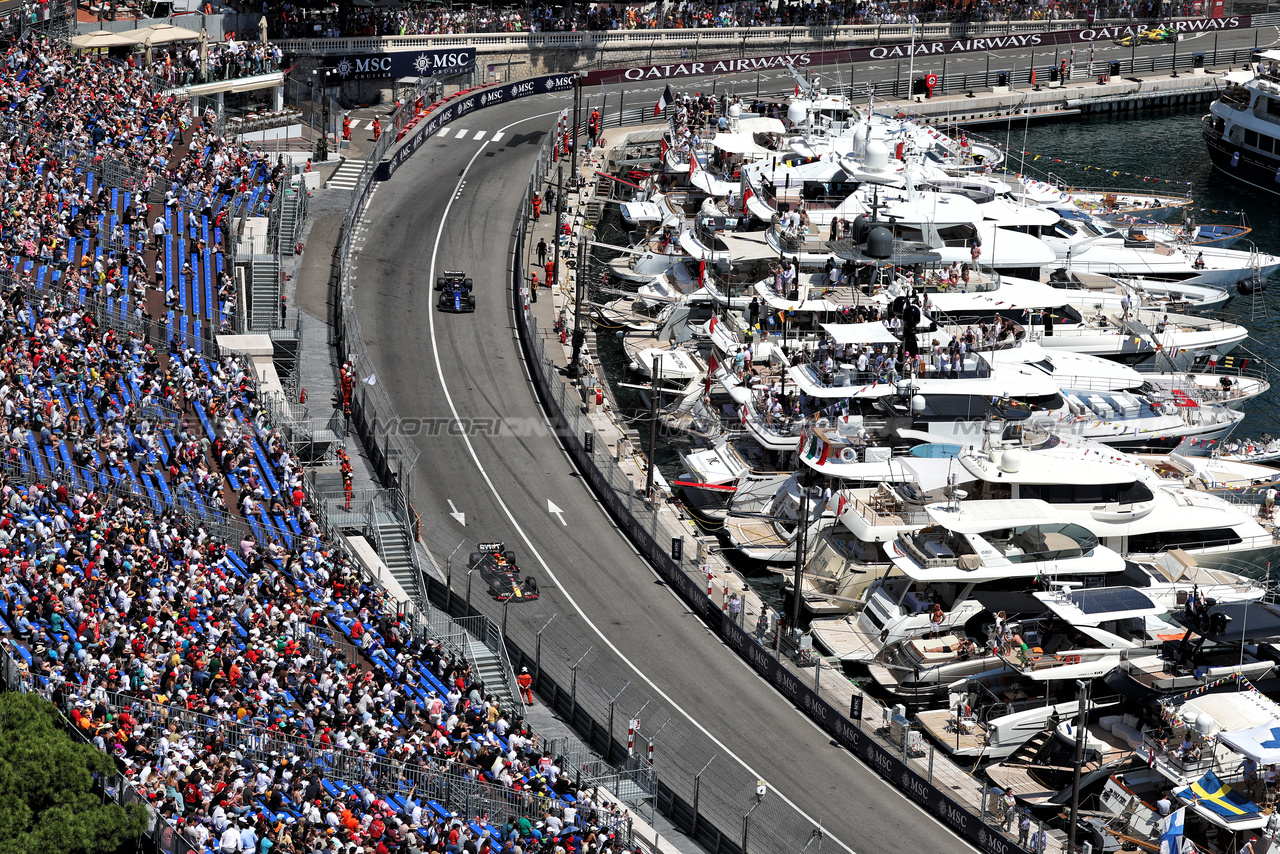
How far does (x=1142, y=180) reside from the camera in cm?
10488

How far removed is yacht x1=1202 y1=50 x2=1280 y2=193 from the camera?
104438 mm

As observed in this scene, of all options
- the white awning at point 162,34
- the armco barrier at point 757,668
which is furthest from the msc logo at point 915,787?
the white awning at point 162,34

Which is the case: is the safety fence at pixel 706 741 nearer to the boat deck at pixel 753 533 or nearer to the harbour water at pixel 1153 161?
the boat deck at pixel 753 533

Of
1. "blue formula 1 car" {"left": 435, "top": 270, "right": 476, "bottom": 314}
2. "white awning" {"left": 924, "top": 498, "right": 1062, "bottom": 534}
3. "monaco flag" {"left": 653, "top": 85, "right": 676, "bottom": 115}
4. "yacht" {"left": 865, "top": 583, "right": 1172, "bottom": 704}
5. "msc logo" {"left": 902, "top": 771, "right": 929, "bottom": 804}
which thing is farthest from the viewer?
"monaco flag" {"left": 653, "top": 85, "right": 676, "bottom": 115}

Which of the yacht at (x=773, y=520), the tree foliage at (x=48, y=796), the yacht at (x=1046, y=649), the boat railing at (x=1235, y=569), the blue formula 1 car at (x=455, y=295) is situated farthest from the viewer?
the blue formula 1 car at (x=455, y=295)

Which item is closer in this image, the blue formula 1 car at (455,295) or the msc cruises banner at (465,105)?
the blue formula 1 car at (455,295)

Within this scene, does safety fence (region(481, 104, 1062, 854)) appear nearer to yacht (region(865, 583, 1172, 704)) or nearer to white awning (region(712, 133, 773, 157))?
yacht (region(865, 583, 1172, 704))

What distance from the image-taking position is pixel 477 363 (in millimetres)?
72750

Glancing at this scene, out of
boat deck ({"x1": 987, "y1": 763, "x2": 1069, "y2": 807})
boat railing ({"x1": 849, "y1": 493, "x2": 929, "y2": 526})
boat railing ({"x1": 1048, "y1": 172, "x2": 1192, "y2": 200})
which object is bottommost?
boat deck ({"x1": 987, "y1": 763, "x2": 1069, "y2": 807})

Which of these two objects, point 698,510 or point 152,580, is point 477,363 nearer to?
point 698,510

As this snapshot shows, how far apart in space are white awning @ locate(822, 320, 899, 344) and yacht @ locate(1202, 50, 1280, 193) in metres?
45.7

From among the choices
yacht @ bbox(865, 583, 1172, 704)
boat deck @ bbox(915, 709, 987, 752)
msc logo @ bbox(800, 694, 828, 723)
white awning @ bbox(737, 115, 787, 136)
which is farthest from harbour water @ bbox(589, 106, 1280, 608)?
boat deck @ bbox(915, 709, 987, 752)

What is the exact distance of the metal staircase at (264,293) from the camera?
70.8 metres

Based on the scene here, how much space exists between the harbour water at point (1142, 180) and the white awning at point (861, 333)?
669 centimetres
